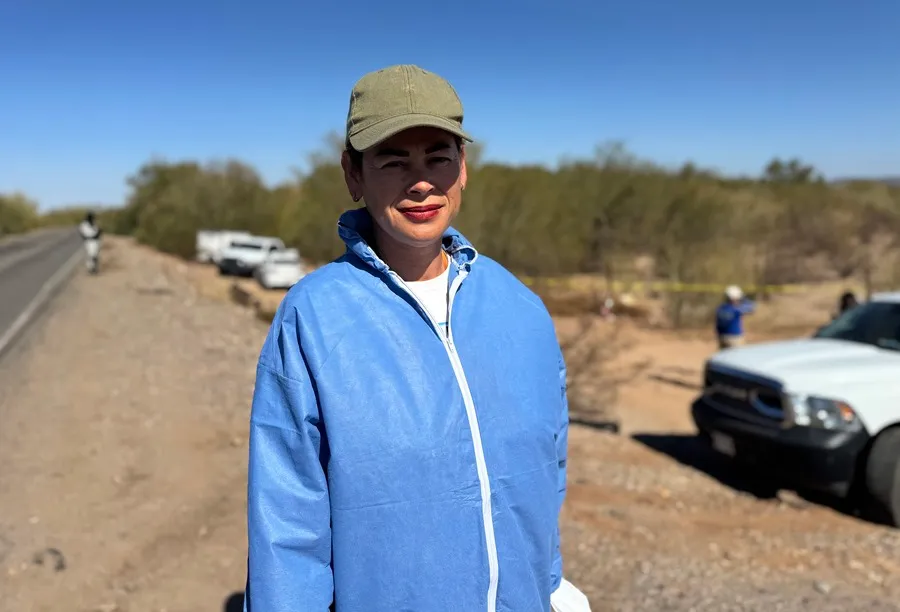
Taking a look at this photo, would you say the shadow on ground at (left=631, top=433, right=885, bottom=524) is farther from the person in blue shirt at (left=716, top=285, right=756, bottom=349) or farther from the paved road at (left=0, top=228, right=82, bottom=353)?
the paved road at (left=0, top=228, right=82, bottom=353)

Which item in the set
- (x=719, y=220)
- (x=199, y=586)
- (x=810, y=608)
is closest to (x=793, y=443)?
(x=810, y=608)

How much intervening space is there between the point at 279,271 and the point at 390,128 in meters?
24.6

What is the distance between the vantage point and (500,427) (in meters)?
1.71

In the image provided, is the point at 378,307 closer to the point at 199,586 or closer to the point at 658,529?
the point at 199,586

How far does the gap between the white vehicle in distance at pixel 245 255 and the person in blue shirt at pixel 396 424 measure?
28.2 meters

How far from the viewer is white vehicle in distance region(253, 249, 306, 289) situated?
2547 centimetres

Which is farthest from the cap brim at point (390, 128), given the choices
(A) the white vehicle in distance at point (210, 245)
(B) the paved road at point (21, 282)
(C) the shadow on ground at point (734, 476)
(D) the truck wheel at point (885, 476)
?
(A) the white vehicle in distance at point (210, 245)

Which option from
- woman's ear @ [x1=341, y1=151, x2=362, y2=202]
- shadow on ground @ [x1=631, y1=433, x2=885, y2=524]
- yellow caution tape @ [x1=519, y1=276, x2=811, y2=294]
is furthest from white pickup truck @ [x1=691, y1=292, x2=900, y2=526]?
yellow caution tape @ [x1=519, y1=276, x2=811, y2=294]

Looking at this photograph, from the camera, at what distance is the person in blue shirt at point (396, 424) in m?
1.59

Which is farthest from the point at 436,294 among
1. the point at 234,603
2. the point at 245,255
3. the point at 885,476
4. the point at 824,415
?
the point at 245,255

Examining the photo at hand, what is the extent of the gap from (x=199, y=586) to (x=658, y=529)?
9.77 feet

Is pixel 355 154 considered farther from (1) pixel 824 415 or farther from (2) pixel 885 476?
(2) pixel 885 476

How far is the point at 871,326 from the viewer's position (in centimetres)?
649

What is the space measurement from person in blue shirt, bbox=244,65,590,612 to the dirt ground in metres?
2.37
